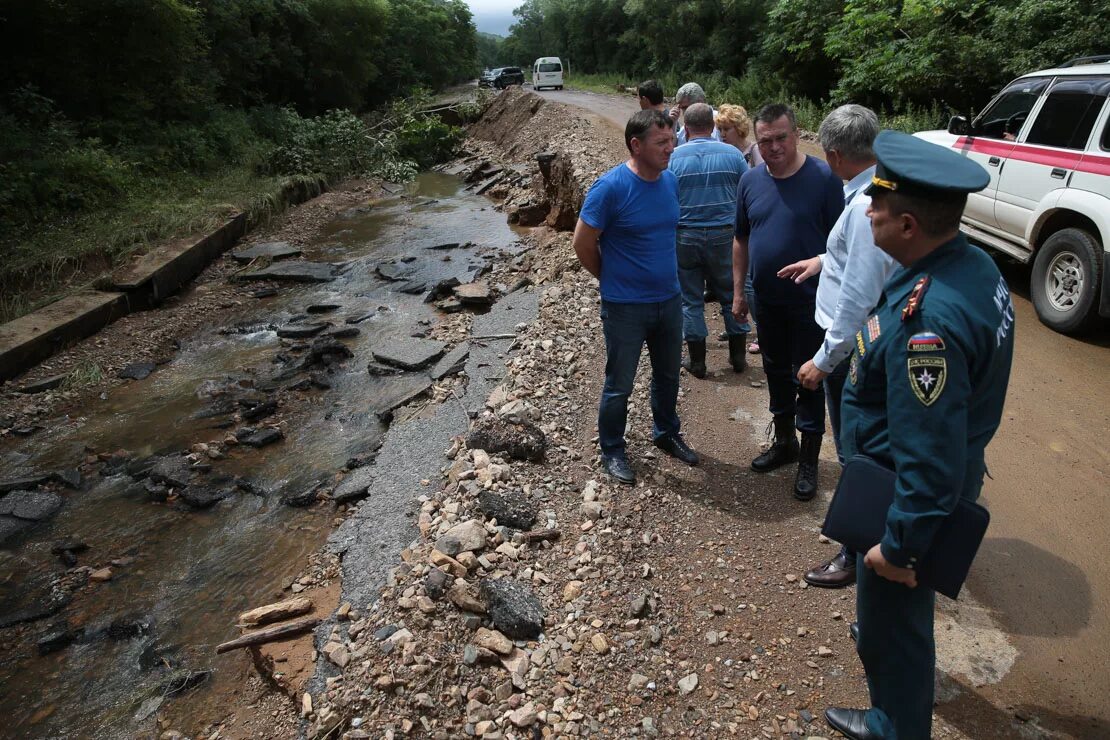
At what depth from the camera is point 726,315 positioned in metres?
5.78

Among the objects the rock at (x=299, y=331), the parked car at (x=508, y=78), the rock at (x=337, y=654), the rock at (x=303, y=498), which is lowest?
the rock at (x=299, y=331)

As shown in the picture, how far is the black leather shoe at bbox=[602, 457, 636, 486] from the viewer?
4.22 meters

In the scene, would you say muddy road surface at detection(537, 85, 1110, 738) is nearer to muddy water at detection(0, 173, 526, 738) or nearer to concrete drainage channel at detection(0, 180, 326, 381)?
muddy water at detection(0, 173, 526, 738)

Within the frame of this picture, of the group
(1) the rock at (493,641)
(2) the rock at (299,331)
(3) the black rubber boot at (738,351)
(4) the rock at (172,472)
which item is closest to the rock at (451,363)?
(4) the rock at (172,472)

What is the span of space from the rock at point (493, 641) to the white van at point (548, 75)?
1471 inches

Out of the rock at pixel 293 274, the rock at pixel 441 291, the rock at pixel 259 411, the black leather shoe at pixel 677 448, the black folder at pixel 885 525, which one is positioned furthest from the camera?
the rock at pixel 293 274

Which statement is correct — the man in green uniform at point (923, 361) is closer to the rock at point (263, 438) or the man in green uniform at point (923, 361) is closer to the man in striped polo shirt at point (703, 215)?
the man in striped polo shirt at point (703, 215)

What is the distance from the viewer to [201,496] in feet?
18.5

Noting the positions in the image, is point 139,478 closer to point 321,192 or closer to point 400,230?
point 400,230

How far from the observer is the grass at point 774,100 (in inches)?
499

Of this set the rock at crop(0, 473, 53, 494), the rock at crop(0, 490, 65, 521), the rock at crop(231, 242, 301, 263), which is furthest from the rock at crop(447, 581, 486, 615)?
the rock at crop(231, 242, 301, 263)

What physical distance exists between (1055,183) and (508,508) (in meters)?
5.46

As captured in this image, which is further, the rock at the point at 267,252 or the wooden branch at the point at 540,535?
the rock at the point at 267,252

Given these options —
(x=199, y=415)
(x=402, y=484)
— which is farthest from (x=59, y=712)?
(x=199, y=415)
